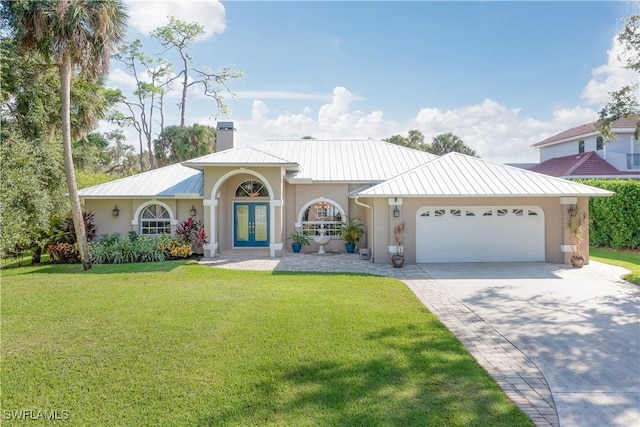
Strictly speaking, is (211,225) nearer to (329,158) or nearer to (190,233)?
(190,233)

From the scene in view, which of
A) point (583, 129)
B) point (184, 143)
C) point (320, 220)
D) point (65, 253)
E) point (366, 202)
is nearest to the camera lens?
point (65, 253)

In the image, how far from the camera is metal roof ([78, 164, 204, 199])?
1634 cm

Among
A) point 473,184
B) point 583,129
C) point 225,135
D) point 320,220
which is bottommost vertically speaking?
point 320,220

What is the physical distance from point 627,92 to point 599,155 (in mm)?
16203

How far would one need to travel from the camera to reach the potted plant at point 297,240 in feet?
55.3

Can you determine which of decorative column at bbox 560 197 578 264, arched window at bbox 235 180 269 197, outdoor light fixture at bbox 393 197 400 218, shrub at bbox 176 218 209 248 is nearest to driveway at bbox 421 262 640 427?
decorative column at bbox 560 197 578 264

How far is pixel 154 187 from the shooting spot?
17.0m

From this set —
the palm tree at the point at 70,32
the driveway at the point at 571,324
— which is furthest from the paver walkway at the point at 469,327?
the palm tree at the point at 70,32

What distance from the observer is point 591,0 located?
43.2ft

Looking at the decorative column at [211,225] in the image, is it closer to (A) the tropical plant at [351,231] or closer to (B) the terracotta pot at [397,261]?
(A) the tropical plant at [351,231]

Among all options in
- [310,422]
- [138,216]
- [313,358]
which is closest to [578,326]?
[313,358]

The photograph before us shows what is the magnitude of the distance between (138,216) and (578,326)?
55.5 feet

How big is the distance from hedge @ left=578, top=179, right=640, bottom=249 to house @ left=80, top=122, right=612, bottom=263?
4.81 meters

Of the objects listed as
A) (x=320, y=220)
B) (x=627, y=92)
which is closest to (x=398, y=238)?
(x=320, y=220)
